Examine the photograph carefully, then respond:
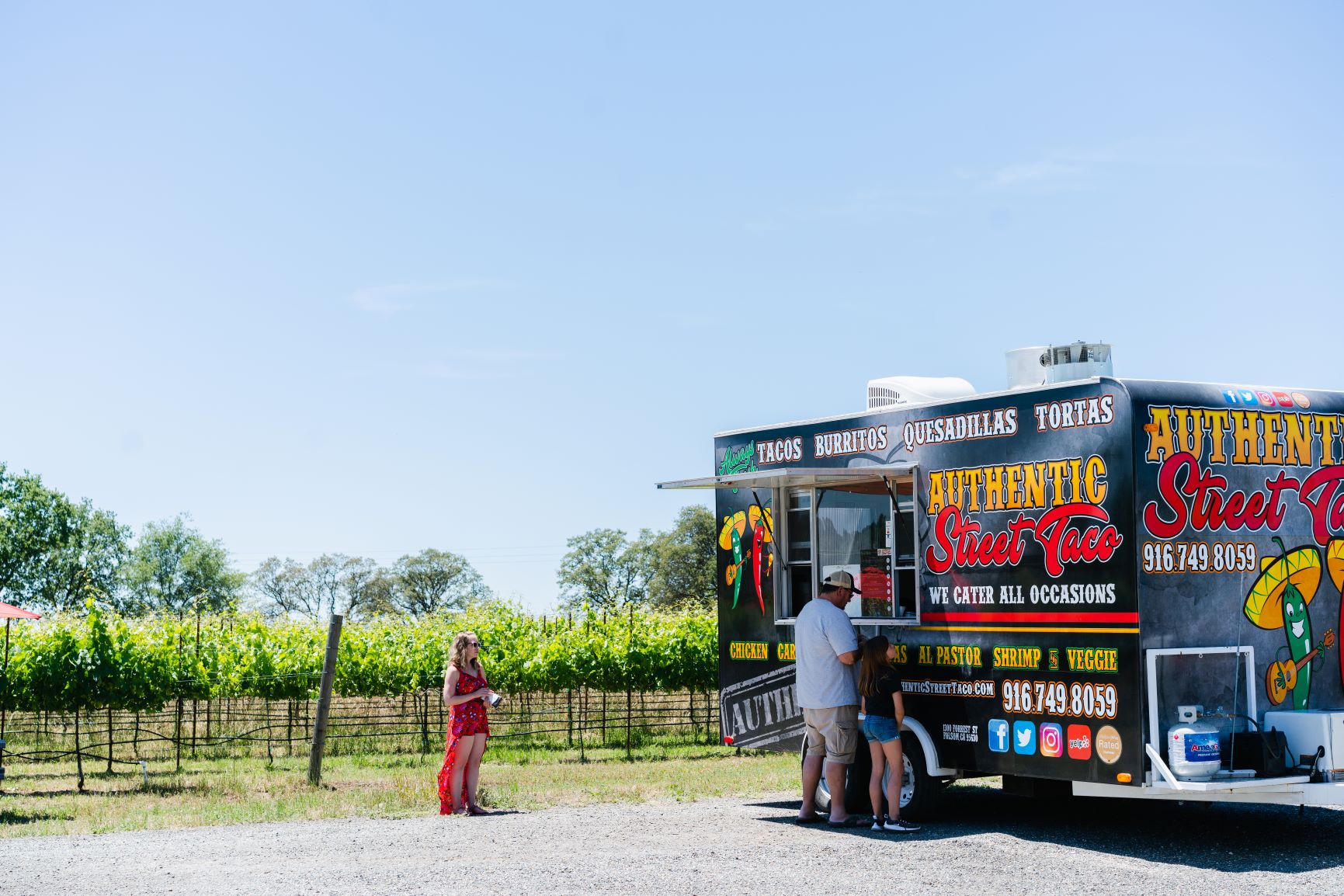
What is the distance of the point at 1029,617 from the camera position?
28.0 ft

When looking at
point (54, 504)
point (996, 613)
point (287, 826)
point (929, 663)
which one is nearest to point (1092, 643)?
point (996, 613)

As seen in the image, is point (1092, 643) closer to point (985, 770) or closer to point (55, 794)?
point (985, 770)

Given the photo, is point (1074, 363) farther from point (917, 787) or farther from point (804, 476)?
point (917, 787)

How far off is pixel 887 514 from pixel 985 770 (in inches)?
74.3

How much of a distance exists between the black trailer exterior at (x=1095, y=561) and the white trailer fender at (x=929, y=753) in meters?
0.02

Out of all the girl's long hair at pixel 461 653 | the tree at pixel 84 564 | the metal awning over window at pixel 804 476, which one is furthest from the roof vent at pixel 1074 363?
the tree at pixel 84 564

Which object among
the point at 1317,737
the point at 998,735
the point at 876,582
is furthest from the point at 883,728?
the point at 1317,737

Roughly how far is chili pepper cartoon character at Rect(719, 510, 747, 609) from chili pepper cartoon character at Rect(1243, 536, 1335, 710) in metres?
3.94

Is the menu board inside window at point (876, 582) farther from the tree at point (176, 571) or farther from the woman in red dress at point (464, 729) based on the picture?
the tree at point (176, 571)

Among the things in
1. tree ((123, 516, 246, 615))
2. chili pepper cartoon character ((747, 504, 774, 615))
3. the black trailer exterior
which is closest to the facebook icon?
the black trailer exterior

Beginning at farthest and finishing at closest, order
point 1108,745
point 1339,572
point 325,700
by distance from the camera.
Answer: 1. point 325,700
2. point 1339,572
3. point 1108,745

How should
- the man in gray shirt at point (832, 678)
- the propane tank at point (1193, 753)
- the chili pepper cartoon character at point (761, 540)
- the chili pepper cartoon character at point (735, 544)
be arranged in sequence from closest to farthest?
1. the propane tank at point (1193, 753)
2. the man in gray shirt at point (832, 678)
3. the chili pepper cartoon character at point (761, 540)
4. the chili pepper cartoon character at point (735, 544)

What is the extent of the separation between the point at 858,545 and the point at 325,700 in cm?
553

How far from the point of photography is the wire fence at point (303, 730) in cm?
1967
